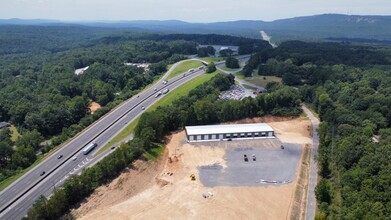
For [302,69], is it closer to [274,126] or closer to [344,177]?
[274,126]

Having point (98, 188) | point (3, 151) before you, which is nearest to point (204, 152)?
point (98, 188)

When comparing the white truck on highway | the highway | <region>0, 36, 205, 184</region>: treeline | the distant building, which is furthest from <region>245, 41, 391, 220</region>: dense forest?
the distant building

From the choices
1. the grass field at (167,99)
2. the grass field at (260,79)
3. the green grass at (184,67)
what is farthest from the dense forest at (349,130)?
the green grass at (184,67)

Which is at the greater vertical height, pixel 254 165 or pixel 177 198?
pixel 254 165

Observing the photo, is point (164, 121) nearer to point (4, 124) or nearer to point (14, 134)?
point (14, 134)

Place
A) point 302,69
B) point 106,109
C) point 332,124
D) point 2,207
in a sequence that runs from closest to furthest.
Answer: point 2,207
point 332,124
point 106,109
point 302,69

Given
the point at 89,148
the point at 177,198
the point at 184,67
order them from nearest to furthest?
the point at 177,198
the point at 89,148
the point at 184,67

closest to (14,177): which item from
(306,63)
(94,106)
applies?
(94,106)
